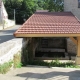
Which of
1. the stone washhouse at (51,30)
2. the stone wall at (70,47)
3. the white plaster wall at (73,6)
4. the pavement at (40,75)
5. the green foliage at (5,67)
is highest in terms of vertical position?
the white plaster wall at (73,6)

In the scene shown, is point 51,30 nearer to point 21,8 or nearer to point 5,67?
point 5,67

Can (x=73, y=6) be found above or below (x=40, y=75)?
above

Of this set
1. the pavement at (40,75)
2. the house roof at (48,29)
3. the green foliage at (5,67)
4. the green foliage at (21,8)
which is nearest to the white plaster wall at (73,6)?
the house roof at (48,29)

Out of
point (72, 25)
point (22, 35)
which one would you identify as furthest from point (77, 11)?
point (22, 35)

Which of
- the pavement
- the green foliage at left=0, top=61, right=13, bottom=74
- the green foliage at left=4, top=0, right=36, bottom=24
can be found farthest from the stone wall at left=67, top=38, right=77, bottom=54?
the green foliage at left=4, top=0, right=36, bottom=24

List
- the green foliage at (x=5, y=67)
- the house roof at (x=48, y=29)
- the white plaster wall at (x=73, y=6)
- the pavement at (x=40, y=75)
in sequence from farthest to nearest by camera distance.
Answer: the white plaster wall at (x=73, y=6), the house roof at (x=48, y=29), the green foliage at (x=5, y=67), the pavement at (x=40, y=75)

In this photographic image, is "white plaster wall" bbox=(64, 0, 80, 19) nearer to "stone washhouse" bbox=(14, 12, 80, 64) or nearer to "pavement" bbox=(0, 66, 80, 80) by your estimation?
"stone washhouse" bbox=(14, 12, 80, 64)

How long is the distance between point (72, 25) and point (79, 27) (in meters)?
0.58

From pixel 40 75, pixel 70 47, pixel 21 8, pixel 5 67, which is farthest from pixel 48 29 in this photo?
pixel 21 8

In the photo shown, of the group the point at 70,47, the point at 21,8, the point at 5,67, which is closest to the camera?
the point at 5,67

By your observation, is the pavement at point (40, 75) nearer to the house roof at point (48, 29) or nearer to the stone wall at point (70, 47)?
the house roof at point (48, 29)

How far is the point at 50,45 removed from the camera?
22.8m

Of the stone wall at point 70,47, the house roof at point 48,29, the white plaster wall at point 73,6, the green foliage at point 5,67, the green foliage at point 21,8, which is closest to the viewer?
the green foliage at point 5,67

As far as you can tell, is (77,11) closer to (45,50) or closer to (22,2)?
(45,50)
